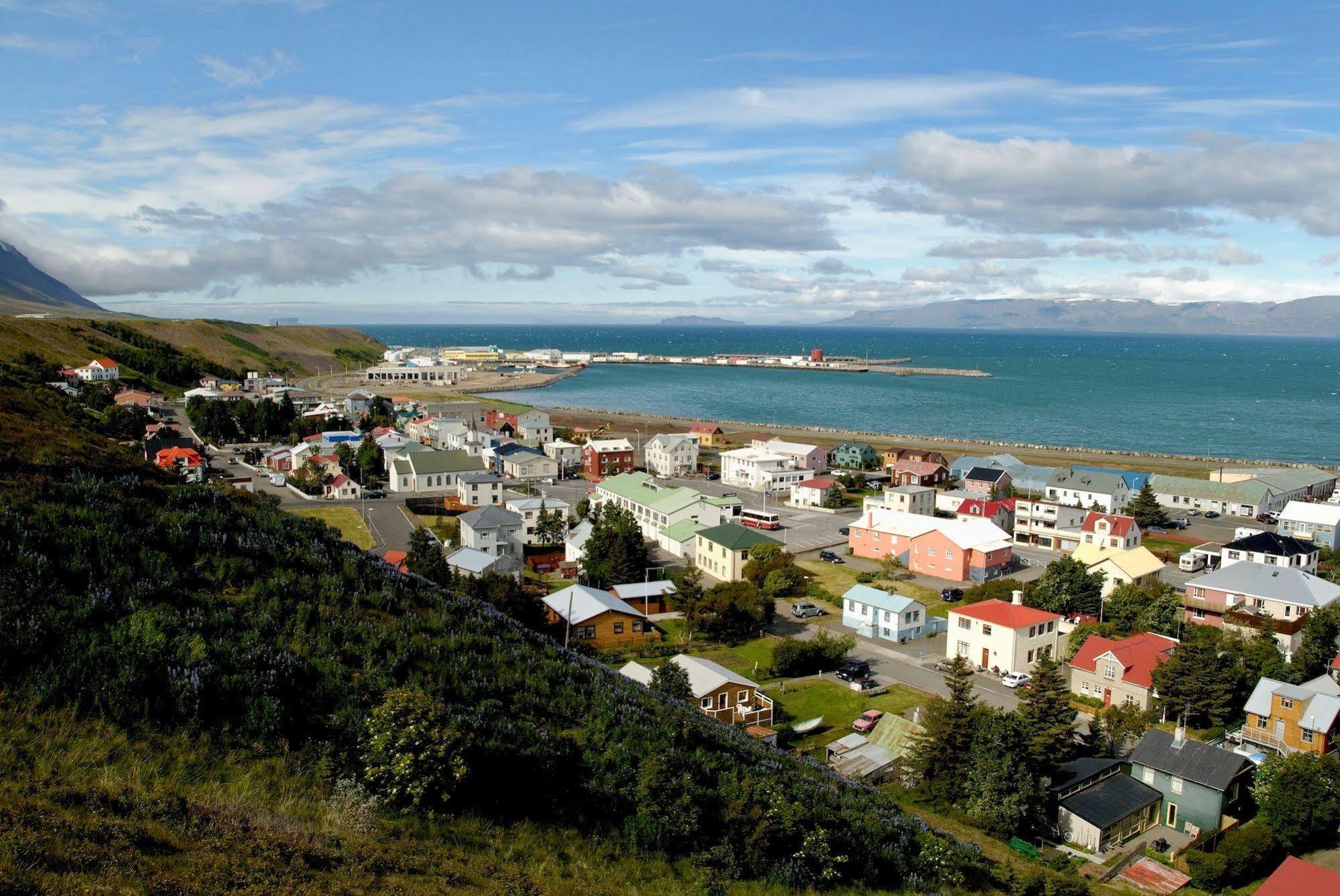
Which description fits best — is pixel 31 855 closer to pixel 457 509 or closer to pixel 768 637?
pixel 768 637

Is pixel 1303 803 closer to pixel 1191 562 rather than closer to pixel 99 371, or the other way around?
pixel 1191 562

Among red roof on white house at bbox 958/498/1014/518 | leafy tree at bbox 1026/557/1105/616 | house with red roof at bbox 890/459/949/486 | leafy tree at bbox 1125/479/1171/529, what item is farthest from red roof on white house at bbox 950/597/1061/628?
house with red roof at bbox 890/459/949/486

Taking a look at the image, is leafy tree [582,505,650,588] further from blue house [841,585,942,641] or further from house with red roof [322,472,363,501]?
house with red roof [322,472,363,501]

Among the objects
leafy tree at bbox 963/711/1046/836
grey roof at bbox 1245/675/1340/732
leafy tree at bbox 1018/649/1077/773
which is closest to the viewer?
leafy tree at bbox 963/711/1046/836

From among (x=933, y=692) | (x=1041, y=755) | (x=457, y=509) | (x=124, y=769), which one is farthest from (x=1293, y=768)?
(x=457, y=509)

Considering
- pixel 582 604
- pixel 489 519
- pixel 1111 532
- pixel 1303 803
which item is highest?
pixel 489 519

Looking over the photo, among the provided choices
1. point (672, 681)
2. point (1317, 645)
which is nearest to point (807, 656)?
point (672, 681)

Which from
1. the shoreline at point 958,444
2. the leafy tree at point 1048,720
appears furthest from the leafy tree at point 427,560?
the shoreline at point 958,444
